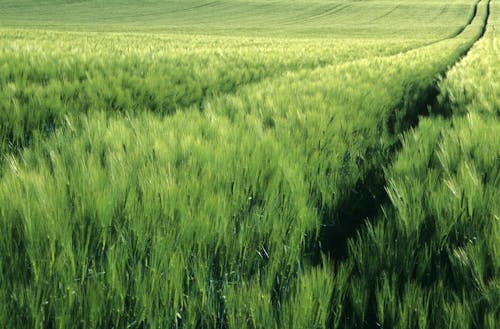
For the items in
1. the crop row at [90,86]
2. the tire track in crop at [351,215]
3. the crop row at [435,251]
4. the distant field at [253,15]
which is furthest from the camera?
the distant field at [253,15]

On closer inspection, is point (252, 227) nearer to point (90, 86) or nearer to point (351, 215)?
point (351, 215)

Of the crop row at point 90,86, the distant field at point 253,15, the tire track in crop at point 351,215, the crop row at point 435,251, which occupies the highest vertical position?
the distant field at point 253,15

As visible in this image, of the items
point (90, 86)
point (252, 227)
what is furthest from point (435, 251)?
point (90, 86)

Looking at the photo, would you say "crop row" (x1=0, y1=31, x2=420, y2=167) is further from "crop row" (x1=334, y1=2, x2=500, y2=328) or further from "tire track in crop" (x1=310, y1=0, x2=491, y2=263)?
"crop row" (x1=334, y1=2, x2=500, y2=328)

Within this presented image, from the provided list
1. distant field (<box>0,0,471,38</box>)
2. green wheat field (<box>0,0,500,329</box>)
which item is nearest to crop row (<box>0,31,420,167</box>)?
green wheat field (<box>0,0,500,329</box>)

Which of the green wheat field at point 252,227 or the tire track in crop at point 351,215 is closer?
the green wheat field at point 252,227

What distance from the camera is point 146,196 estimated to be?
1.16 m

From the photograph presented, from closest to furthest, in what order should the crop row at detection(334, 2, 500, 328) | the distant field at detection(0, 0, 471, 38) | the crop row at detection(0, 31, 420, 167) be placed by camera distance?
the crop row at detection(334, 2, 500, 328), the crop row at detection(0, 31, 420, 167), the distant field at detection(0, 0, 471, 38)

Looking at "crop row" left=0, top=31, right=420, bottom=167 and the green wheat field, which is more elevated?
"crop row" left=0, top=31, right=420, bottom=167

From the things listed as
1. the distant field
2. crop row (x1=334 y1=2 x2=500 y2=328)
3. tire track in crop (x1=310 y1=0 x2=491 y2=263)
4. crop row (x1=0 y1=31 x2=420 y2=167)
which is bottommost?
tire track in crop (x1=310 y1=0 x2=491 y2=263)

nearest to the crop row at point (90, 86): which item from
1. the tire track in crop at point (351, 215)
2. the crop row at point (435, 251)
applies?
the tire track in crop at point (351, 215)

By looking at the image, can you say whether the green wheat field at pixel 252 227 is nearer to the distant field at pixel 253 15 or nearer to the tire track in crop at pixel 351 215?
the tire track in crop at pixel 351 215

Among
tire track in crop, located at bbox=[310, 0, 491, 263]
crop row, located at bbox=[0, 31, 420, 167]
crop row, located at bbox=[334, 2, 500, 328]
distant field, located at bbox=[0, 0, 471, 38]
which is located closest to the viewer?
crop row, located at bbox=[334, 2, 500, 328]

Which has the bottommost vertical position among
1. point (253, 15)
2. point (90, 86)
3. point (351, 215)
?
point (351, 215)
